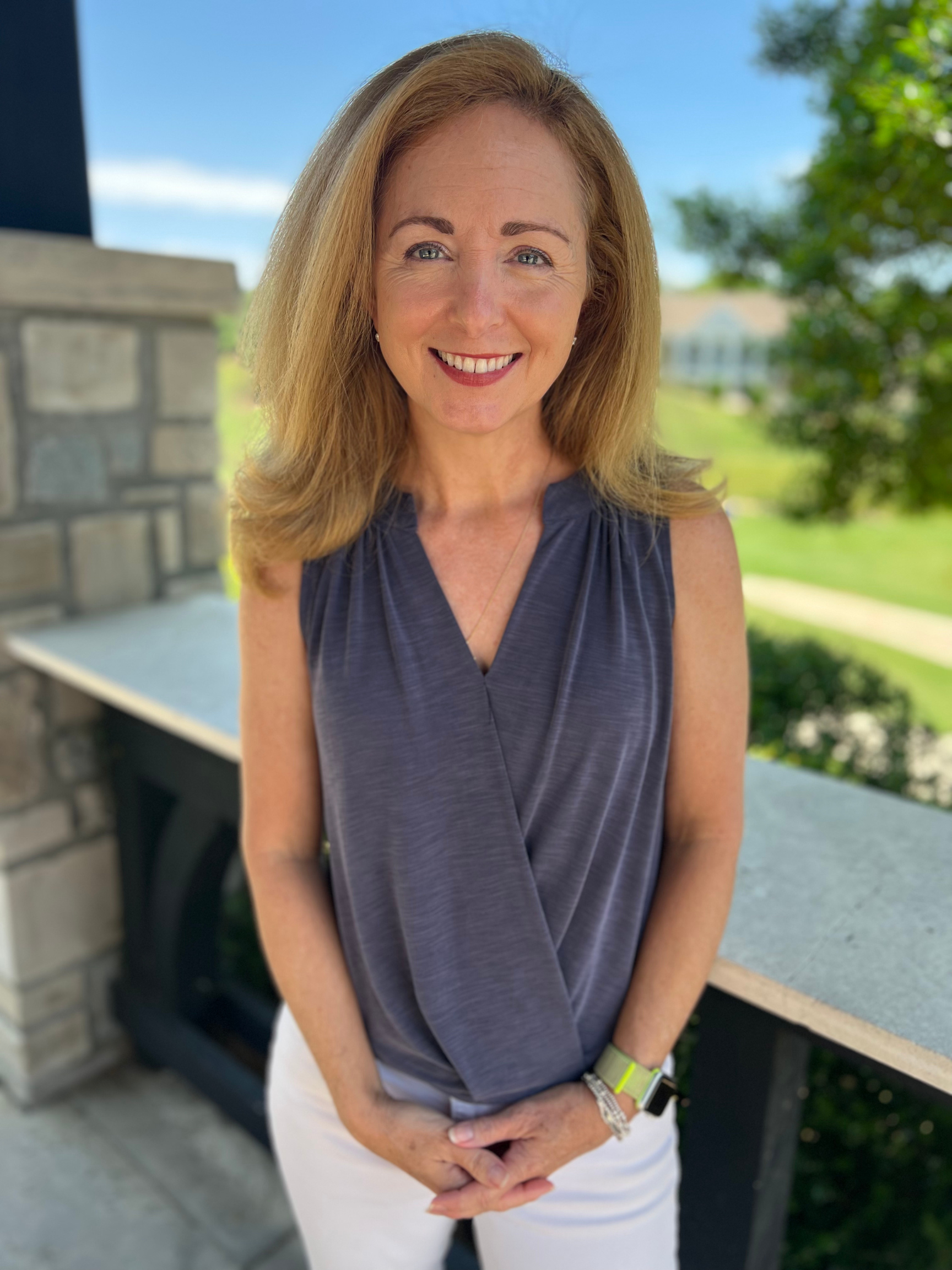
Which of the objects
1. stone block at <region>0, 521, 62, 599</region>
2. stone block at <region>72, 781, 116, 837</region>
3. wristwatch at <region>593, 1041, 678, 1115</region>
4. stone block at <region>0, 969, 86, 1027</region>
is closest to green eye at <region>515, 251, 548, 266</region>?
wristwatch at <region>593, 1041, 678, 1115</region>

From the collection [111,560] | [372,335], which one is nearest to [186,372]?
[111,560]

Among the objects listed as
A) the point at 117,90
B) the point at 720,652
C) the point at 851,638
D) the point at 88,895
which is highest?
the point at 117,90

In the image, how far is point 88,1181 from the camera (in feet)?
6.84

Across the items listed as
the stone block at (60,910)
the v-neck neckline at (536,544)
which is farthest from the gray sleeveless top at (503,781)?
the stone block at (60,910)

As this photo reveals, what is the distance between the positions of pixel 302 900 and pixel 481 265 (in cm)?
84

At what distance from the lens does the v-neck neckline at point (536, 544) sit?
1.04 metres

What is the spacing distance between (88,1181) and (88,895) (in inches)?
26.1

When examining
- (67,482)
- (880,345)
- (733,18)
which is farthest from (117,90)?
(880,345)

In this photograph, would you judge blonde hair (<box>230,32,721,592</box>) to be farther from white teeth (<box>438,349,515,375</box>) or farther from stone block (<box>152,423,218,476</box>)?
stone block (<box>152,423,218,476</box>)

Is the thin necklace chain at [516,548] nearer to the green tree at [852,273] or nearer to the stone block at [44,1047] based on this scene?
the green tree at [852,273]

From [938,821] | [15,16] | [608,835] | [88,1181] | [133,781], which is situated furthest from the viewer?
[133,781]

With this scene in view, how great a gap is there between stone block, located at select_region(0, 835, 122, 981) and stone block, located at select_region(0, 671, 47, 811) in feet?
0.62

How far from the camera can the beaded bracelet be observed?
42.1 inches

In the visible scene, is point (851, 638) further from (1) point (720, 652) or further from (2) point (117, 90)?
(1) point (720, 652)
